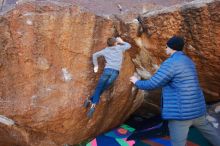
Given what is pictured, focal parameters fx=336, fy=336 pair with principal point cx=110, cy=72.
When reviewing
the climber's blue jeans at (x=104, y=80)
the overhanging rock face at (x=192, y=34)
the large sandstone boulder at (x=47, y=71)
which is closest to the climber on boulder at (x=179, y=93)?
the overhanging rock face at (x=192, y=34)

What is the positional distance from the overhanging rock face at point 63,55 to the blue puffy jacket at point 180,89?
122 centimetres

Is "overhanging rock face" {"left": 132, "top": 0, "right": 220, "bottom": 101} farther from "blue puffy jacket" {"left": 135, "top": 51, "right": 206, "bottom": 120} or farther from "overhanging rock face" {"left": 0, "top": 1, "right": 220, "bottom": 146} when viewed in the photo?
"blue puffy jacket" {"left": 135, "top": 51, "right": 206, "bottom": 120}

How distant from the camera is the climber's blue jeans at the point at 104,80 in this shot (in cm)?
557

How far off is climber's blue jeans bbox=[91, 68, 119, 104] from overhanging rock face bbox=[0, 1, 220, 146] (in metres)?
0.21

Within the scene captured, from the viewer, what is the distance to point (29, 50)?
5.49 meters

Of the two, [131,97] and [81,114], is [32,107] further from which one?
[131,97]

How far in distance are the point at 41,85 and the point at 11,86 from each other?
478mm

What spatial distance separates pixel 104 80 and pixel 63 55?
831 millimetres

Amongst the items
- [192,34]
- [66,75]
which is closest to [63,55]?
[66,75]

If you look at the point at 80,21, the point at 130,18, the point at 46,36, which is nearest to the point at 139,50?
the point at 130,18

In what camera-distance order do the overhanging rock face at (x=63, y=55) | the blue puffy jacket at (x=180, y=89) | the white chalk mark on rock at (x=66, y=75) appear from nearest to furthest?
the blue puffy jacket at (x=180, y=89), the overhanging rock face at (x=63, y=55), the white chalk mark on rock at (x=66, y=75)

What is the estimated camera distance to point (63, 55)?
5.72 metres

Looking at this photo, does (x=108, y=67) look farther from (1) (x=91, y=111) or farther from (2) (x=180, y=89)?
(2) (x=180, y=89)

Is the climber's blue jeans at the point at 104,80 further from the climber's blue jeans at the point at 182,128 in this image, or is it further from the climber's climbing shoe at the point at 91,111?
the climber's blue jeans at the point at 182,128
